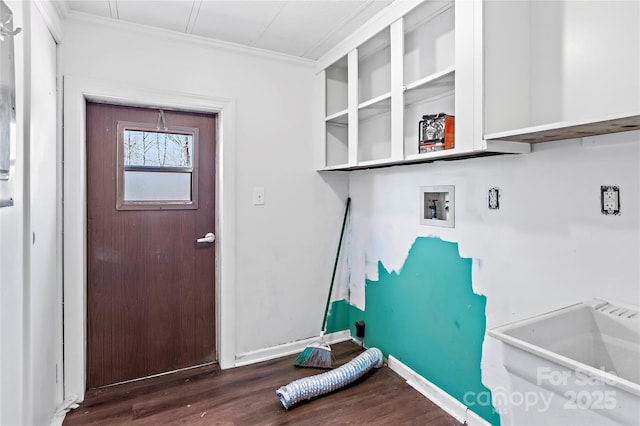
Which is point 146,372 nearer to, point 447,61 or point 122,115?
point 122,115

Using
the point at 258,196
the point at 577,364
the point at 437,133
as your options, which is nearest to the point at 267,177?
the point at 258,196

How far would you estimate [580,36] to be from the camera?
53.8 inches

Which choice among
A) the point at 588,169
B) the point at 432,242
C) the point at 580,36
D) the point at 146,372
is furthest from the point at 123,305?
the point at 580,36

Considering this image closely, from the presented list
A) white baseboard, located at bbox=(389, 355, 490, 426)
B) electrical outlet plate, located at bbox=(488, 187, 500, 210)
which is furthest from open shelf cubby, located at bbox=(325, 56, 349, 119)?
white baseboard, located at bbox=(389, 355, 490, 426)

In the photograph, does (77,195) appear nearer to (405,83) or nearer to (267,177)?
(267,177)

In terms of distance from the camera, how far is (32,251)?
1468 millimetres

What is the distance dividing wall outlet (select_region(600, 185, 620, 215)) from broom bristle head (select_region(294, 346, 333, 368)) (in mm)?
1785

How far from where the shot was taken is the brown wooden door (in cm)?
212

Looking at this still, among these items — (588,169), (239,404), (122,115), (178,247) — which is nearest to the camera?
(588,169)

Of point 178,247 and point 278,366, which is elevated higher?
point 178,247

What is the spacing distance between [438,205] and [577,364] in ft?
3.91

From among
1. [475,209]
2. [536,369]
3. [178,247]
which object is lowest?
[536,369]

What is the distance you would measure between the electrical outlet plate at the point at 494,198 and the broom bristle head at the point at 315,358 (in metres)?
1.45

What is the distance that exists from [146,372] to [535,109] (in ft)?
8.68
